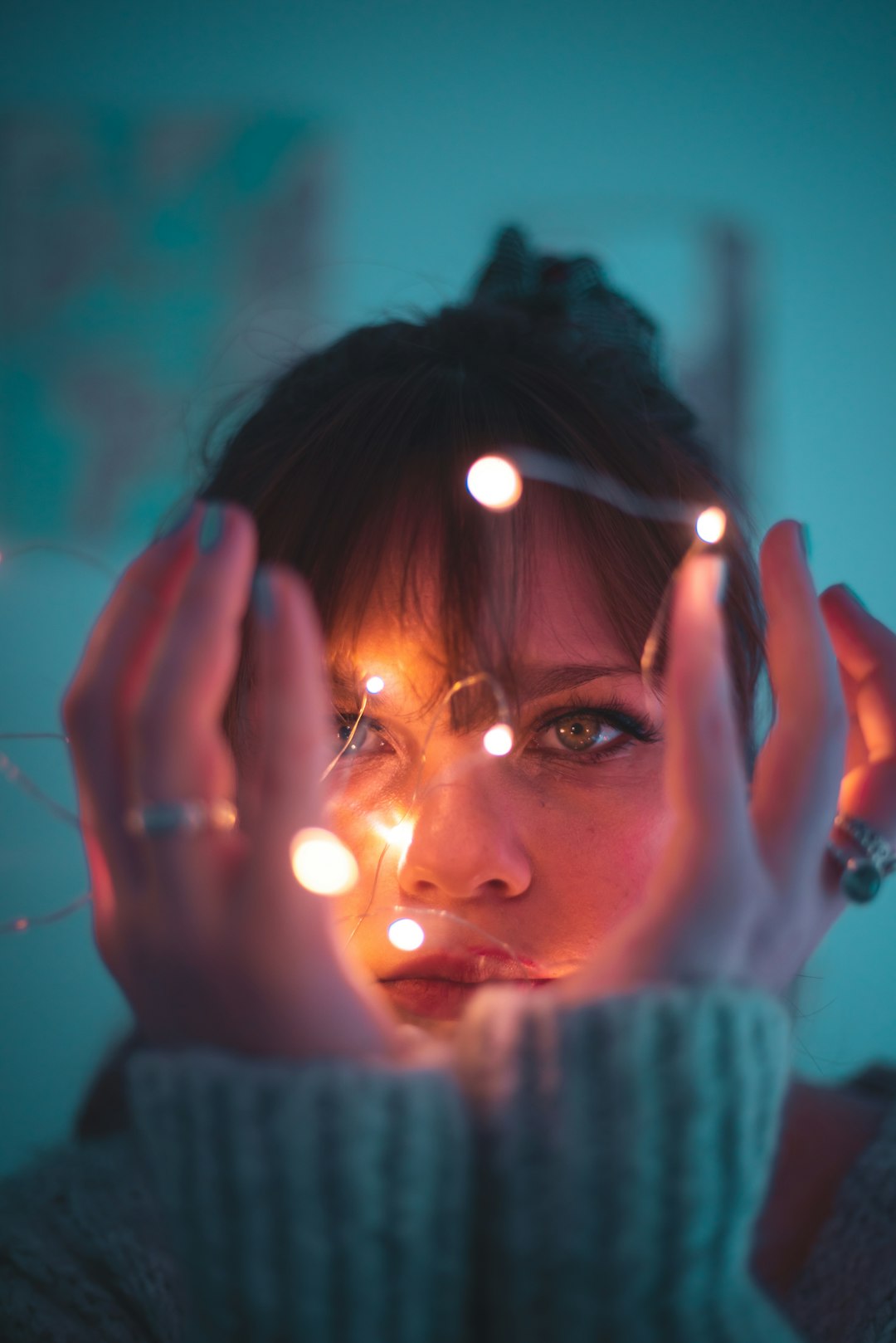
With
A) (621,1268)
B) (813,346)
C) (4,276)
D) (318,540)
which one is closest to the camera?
(621,1268)

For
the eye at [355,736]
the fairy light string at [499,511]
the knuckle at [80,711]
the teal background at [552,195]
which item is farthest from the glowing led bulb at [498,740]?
the teal background at [552,195]

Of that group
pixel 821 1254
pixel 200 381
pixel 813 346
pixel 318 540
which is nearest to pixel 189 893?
pixel 318 540

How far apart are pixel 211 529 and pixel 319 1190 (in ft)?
1.00

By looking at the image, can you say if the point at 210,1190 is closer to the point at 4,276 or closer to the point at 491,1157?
the point at 491,1157

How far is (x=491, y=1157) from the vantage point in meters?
0.39

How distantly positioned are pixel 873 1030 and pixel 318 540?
1067 millimetres

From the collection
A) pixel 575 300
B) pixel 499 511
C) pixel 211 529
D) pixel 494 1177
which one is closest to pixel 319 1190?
pixel 494 1177

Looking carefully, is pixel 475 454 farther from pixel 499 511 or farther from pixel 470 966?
pixel 470 966

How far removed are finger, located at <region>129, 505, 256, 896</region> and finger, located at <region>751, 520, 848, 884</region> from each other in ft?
0.95

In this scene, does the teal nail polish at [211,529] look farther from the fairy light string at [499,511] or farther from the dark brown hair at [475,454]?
the dark brown hair at [475,454]

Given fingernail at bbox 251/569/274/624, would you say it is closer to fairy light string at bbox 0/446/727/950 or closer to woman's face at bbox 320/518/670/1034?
fairy light string at bbox 0/446/727/950

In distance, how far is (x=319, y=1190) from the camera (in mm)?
373

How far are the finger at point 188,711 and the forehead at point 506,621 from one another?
0.34 m

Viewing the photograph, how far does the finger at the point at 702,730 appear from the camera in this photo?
429 mm
